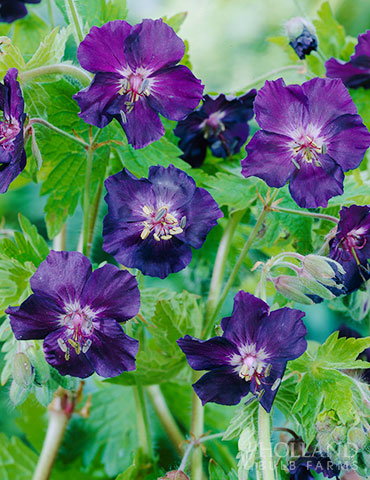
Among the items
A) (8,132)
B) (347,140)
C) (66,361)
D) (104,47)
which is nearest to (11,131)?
(8,132)

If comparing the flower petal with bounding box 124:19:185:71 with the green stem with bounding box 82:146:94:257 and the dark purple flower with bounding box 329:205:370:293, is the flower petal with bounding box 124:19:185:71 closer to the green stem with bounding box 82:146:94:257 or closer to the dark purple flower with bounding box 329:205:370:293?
the green stem with bounding box 82:146:94:257

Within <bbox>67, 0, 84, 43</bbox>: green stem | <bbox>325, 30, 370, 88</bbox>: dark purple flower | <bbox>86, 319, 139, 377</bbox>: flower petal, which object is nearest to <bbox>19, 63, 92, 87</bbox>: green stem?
<bbox>67, 0, 84, 43</bbox>: green stem

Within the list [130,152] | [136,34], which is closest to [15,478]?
[130,152]

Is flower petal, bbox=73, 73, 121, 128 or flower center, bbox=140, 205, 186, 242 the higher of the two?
flower petal, bbox=73, 73, 121, 128

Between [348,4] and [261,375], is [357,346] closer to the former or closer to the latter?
[261,375]

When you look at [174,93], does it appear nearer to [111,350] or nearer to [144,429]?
[111,350]

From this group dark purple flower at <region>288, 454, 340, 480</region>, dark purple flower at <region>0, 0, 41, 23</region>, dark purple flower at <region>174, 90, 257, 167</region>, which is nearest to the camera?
dark purple flower at <region>288, 454, 340, 480</region>
